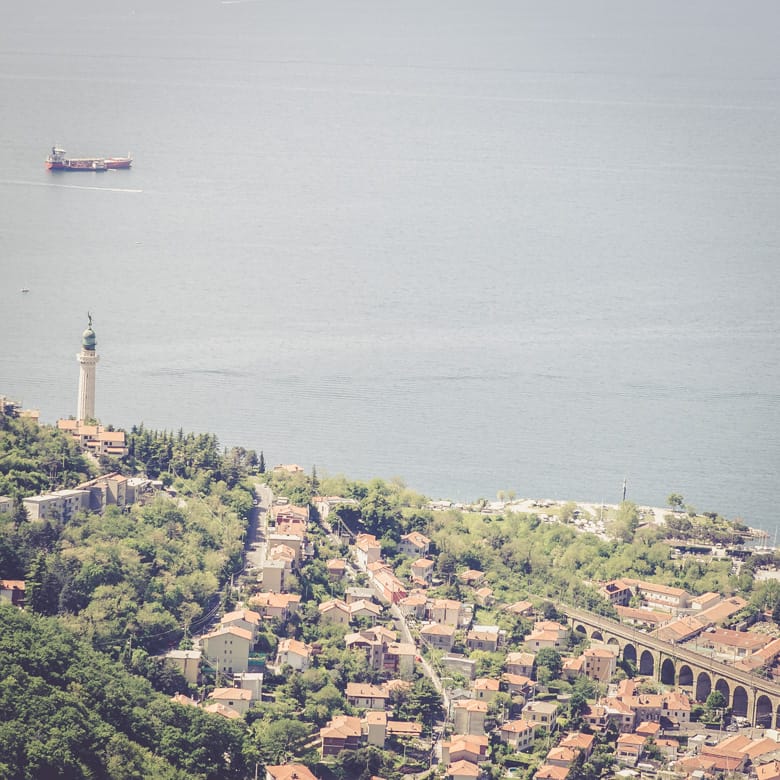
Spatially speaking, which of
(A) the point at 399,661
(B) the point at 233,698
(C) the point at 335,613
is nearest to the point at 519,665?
(A) the point at 399,661

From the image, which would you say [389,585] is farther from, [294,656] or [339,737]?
[339,737]

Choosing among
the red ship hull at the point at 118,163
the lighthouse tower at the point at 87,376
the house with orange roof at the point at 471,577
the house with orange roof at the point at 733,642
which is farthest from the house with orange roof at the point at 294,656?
the red ship hull at the point at 118,163

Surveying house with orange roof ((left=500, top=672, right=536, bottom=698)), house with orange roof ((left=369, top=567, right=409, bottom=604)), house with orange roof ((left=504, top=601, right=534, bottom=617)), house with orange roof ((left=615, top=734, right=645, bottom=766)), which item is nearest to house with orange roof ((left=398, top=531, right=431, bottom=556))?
house with orange roof ((left=369, top=567, right=409, bottom=604))

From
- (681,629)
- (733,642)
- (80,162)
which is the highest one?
(80,162)

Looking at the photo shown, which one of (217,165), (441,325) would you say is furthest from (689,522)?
(217,165)

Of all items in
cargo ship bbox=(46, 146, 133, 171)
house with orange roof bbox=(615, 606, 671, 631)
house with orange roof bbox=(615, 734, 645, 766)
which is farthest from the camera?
cargo ship bbox=(46, 146, 133, 171)

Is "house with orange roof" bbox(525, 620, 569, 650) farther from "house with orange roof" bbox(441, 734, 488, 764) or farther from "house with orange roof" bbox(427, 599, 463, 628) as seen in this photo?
"house with orange roof" bbox(441, 734, 488, 764)
